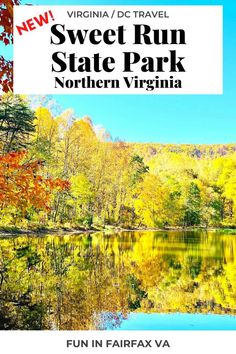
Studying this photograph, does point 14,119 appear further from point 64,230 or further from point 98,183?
point 98,183

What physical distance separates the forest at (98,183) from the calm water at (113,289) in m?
1.26

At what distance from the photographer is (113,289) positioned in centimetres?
635

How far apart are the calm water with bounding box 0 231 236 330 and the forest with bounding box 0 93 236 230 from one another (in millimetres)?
1263

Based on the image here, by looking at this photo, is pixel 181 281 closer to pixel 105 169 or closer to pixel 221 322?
pixel 221 322

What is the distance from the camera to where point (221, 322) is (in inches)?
200

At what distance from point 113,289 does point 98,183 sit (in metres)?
9.40

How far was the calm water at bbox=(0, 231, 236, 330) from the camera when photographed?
4969mm

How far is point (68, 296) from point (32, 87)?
256cm

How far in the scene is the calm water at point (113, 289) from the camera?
16.3 ft
